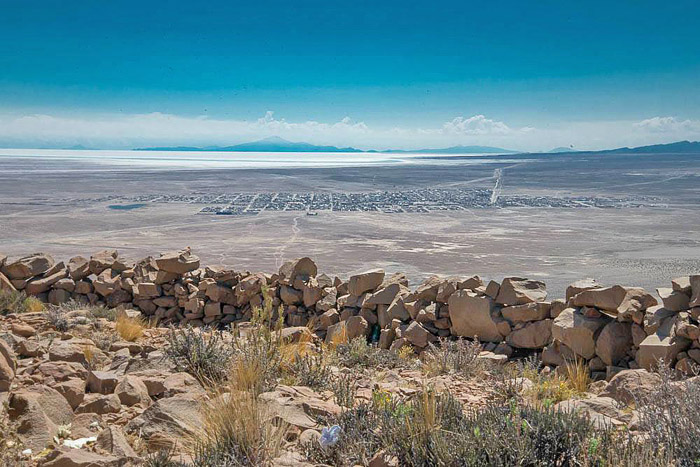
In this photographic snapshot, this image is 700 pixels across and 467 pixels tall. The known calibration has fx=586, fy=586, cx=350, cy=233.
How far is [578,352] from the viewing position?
21.1ft

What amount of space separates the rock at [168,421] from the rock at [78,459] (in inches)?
19.6

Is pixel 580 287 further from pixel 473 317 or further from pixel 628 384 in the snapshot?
pixel 628 384

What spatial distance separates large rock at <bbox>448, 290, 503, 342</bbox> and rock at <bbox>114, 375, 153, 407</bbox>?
178 inches

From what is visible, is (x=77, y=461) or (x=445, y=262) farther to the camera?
(x=445, y=262)

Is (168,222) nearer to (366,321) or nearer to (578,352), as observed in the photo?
(366,321)

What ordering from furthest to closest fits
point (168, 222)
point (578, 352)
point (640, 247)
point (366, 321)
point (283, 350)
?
point (168, 222)
point (640, 247)
point (366, 321)
point (578, 352)
point (283, 350)

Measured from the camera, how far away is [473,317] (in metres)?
7.54

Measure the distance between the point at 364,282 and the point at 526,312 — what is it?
2519 mm

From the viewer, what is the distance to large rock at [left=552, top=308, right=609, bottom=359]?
Result: 6.41m

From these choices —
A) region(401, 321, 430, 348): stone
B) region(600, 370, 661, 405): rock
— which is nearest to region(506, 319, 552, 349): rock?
region(401, 321, 430, 348): stone

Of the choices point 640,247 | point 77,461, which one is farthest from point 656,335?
point 640,247

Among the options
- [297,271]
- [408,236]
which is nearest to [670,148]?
[408,236]

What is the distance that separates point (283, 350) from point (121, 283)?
5.90 metres

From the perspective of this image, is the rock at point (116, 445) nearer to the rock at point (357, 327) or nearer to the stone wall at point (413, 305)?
the stone wall at point (413, 305)
